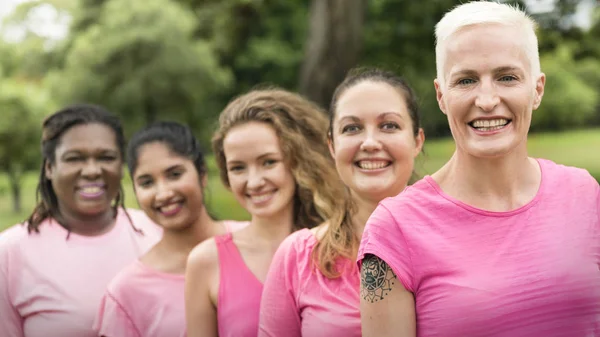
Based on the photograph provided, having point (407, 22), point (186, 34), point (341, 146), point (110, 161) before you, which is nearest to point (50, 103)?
point (186, 34)

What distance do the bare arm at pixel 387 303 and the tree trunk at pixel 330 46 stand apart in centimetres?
718

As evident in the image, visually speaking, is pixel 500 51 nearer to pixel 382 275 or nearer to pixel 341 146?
pixel 382 275

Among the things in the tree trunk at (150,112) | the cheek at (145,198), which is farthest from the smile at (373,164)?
the tree trunk at (150,112)

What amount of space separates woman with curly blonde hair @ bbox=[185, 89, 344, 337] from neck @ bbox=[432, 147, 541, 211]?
1200mm

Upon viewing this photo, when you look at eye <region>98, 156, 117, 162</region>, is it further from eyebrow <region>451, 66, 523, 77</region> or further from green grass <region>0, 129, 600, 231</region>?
green grass <region>0, 129, 600, 231</region>

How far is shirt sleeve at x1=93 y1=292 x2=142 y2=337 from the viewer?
3.43m

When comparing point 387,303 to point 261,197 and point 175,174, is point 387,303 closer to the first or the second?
point 261,197

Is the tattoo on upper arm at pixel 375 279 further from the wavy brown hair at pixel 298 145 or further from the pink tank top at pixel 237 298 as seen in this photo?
the wavy brown hair at pixel 298 145

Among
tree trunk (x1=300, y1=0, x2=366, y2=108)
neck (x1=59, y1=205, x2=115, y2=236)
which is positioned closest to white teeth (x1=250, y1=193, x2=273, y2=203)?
neck (x1=59, y1=205, x2=115, y2=236)

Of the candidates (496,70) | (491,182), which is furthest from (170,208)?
(496,70)

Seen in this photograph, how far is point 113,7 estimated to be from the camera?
19266 mm

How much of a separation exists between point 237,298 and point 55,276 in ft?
3.87

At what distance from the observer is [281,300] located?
2.84 m

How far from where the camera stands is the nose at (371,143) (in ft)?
9.21
